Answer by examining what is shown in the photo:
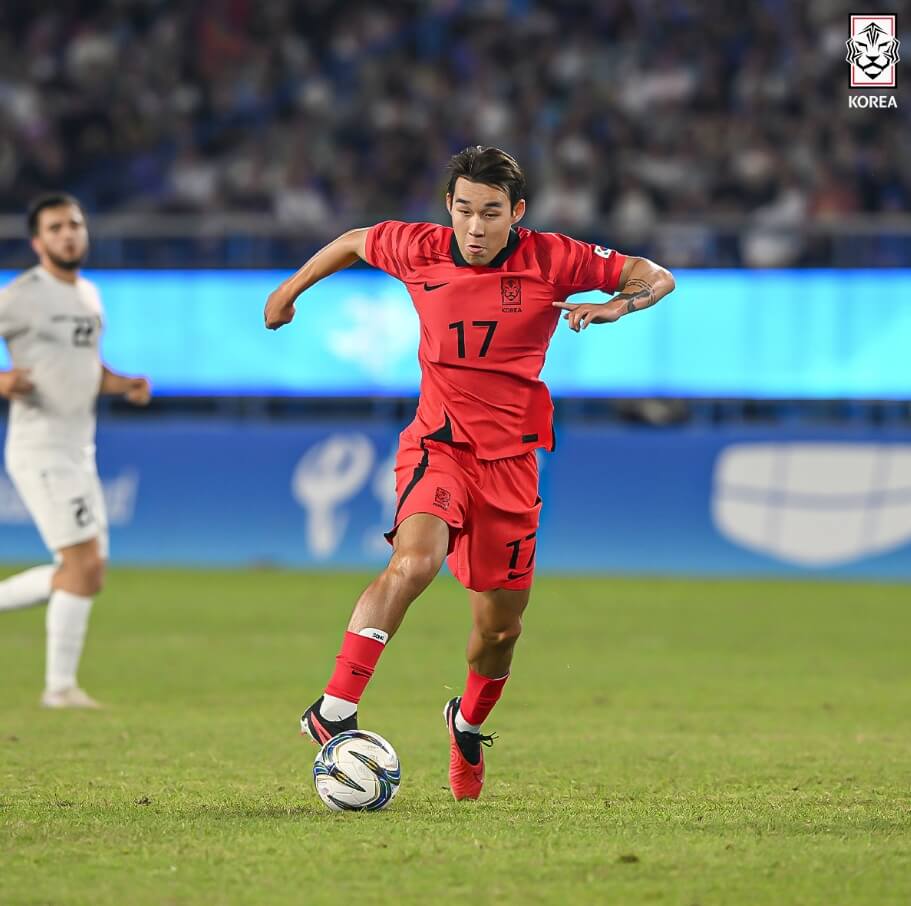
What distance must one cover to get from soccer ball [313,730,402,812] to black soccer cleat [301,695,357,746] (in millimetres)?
23

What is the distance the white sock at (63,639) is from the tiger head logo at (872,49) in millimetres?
10449

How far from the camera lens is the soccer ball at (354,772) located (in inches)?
220

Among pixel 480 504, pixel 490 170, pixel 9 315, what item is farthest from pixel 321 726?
pixel 9 315

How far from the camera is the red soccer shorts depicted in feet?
19.9

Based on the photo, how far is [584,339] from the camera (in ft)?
57.7

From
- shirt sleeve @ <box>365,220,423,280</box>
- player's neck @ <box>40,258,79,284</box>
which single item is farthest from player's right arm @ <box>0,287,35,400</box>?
shirt sleeve @ <box>365,220,423,280</box>

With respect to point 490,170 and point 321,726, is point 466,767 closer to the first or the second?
point 321,726

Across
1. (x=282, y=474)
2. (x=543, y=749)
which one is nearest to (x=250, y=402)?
(x=282, y=474)

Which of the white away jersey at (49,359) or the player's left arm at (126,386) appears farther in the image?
the player's left arm at (126,386)

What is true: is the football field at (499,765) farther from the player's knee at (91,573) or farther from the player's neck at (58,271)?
the player's neck at (58,271)

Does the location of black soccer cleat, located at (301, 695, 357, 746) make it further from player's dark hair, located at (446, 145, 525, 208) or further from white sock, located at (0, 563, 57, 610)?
white sock, located at (0, 563, 57, 610)

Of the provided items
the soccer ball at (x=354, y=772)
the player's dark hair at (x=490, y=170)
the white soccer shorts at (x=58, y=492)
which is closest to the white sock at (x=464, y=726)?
the soccer ball at (x=354, y=772)

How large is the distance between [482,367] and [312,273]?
2.40ft

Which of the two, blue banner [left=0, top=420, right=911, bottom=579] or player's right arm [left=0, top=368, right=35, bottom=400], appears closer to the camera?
player's right arm [left=0, top=368, right=35, bottom=400]
